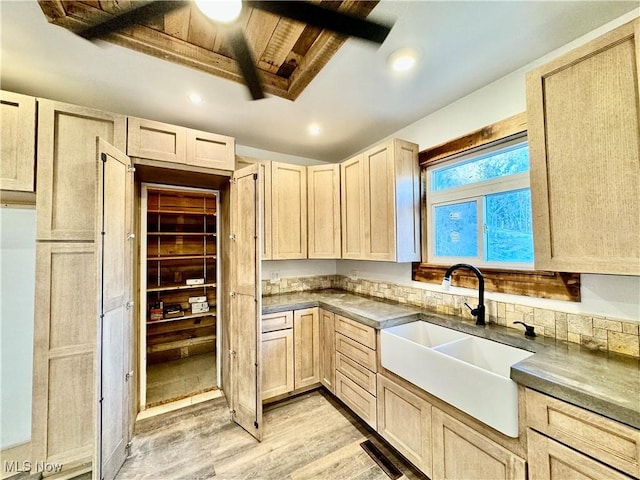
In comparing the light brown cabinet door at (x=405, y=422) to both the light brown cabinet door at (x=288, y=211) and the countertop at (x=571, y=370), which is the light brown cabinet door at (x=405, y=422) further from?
the light brown cabinet door at (x=288, y=211)

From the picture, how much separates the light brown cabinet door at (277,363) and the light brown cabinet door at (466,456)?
137 centimetres

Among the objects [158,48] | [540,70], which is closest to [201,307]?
[158,48]

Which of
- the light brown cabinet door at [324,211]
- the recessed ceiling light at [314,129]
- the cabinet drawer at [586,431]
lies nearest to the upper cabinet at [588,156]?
the cabinet drawer at [586,431]

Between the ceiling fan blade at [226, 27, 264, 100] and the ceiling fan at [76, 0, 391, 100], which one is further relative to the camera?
the ceiling fan blade at [226, 27, 264, 100]

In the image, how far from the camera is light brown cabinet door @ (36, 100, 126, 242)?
1.65m

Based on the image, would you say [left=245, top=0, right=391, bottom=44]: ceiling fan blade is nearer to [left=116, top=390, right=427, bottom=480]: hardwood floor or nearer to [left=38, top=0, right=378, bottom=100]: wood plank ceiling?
[left=38, top=0, right=378, bottom=100]: wood plank ceiling

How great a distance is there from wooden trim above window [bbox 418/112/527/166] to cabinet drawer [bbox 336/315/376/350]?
5.24 ft

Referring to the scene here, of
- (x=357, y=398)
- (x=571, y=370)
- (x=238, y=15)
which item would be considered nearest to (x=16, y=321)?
(x=238, y=15)

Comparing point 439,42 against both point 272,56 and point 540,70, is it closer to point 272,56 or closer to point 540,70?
point 540,70

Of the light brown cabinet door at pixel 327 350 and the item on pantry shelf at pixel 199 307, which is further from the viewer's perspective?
the item on pantry shelf at pixel 199 307

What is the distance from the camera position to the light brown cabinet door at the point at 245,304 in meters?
2.02

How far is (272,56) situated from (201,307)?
3163 mm

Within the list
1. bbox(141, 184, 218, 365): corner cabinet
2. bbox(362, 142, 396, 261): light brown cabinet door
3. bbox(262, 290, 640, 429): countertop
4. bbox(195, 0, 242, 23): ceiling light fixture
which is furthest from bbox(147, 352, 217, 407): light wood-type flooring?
bbox(195, 0, 242, 23): ceiling light fixture

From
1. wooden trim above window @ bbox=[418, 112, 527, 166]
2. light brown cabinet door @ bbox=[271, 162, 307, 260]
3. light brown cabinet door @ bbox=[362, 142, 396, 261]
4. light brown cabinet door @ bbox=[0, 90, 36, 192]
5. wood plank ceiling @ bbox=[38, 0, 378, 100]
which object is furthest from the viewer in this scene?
light brown cabinet door @ bbox=[271, 162, 307, 260]
